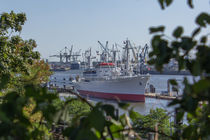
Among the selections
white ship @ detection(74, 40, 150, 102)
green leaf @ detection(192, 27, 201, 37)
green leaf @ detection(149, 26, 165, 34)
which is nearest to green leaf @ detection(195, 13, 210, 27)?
green leaf @ detection(192, 27, 201, 37)

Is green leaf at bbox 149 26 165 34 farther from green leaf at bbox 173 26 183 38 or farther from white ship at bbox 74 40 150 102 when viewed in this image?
white ship at bbox 74 40 150 102

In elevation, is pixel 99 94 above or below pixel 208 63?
below

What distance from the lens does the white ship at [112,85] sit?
38812 mm

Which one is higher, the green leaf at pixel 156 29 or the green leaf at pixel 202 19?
the green leaf at pixel 202 19

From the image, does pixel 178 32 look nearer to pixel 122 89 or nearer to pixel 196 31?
pixel 196 31

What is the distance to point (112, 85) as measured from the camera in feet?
133

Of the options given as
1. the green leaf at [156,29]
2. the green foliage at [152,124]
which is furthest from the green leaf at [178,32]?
the green foliage at [152,124]

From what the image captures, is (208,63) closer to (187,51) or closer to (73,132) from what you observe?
(187,51)

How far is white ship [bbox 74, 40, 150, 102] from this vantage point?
3881 centimetres

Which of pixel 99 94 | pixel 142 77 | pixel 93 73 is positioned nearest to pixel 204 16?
pixel 142 77

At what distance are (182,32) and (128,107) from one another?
334 millimetres

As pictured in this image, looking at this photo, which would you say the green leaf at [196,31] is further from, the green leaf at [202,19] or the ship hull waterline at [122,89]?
the ship hull waterline at [122,89]

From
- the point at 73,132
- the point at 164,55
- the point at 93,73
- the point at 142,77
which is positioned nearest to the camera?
the point at 73,132

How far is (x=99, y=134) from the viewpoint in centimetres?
103
